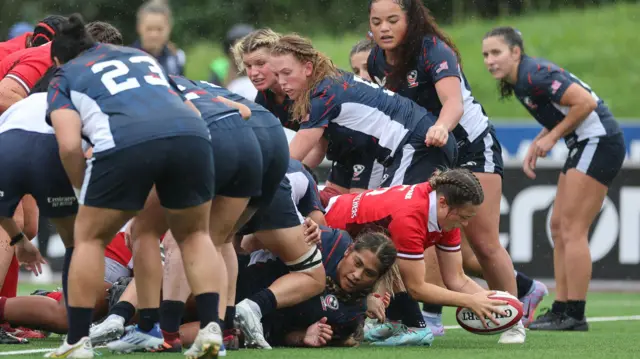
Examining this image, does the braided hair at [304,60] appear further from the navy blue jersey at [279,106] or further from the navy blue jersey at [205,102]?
the navy blue jersey at [205,102]

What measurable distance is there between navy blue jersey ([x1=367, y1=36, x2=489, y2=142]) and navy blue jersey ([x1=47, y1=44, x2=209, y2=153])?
8.05 feet

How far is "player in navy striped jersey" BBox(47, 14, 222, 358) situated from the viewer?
457 cm

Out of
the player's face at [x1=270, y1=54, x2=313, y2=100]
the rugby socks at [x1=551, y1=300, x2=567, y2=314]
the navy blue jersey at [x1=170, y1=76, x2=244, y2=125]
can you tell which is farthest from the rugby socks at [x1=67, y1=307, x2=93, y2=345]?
the rugby socks at [x1=551, y1=300, x2=567, y2=314]

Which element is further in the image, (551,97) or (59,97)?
(551,97)

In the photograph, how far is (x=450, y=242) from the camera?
6.59 meters

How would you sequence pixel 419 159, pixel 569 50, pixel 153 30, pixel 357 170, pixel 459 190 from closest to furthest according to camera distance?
pixel 459 190, pixel 419 159, pixel 357 170, pixel 153 30, pixel 569 50

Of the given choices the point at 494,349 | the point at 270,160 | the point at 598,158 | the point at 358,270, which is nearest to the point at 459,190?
the point at 358,270

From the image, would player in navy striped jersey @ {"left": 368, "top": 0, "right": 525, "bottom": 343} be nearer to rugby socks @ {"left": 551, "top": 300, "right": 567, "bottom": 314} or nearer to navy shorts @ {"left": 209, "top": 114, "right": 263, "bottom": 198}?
rugby socks @ {"left": 551, "top": 300, "right": 567, "bottom": 314}

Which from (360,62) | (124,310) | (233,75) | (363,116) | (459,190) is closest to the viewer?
(124,310)

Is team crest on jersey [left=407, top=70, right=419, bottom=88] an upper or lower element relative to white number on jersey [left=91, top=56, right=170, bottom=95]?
lower

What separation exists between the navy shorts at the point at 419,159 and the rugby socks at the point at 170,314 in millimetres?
2058

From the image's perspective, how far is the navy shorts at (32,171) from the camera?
17.2 feet

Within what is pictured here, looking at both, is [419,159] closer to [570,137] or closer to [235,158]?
[570,137]

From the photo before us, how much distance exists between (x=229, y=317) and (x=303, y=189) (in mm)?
1028
